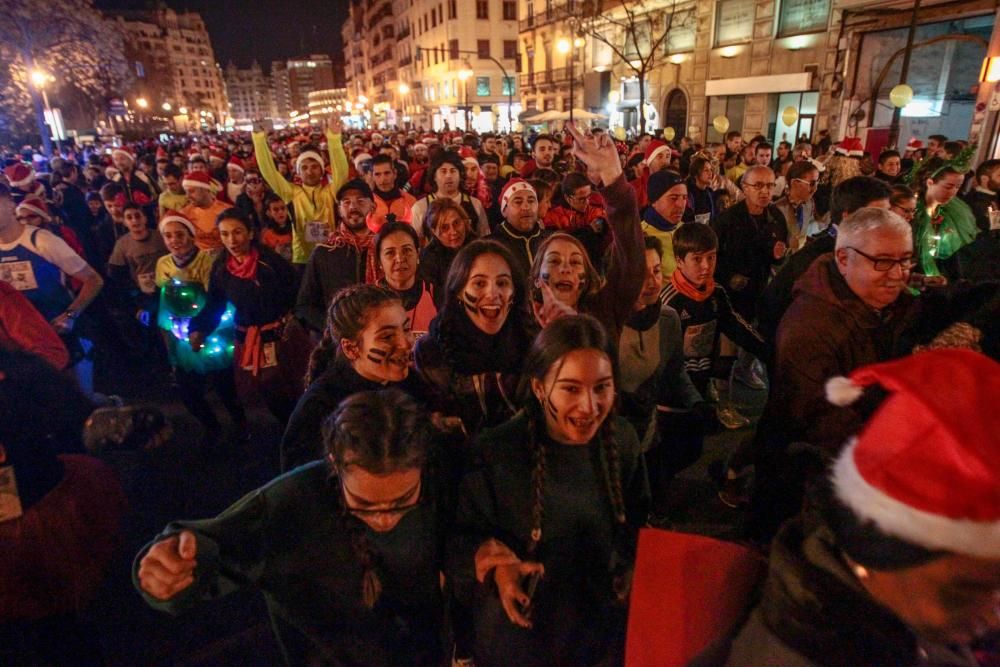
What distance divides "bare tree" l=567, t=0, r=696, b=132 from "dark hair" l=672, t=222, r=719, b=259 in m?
22.9

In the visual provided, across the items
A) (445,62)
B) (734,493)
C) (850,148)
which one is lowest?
(734,493)

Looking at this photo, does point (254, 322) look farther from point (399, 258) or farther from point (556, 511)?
point (556, 511)

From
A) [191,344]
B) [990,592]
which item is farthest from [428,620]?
[191,344]

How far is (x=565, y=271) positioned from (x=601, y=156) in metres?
0.63

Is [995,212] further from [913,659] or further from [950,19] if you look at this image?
[950,19]

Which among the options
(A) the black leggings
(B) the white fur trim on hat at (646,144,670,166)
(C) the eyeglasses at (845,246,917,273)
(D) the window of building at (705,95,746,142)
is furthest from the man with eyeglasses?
(D) the window of building at (705,95,746,142)

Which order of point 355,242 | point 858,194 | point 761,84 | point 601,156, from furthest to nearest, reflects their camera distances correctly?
point 761,84 → point 355,242 → point 858,194 → point 601,156

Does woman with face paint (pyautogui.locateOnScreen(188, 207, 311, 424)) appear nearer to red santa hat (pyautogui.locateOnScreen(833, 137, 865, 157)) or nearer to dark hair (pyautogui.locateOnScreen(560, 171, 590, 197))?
dark hair (pyautogui.locateOnScreen(560, 171, 590, 197))

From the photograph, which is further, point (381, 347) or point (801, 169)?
point (801, 169)

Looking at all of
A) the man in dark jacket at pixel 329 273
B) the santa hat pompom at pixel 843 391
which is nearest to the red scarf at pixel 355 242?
the man in dark jacket at pixel 329 273

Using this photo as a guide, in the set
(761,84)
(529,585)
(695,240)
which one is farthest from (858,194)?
(761,84)

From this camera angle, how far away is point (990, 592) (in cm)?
103

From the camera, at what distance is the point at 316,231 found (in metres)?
6.05

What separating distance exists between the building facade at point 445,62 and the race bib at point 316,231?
3562cm
